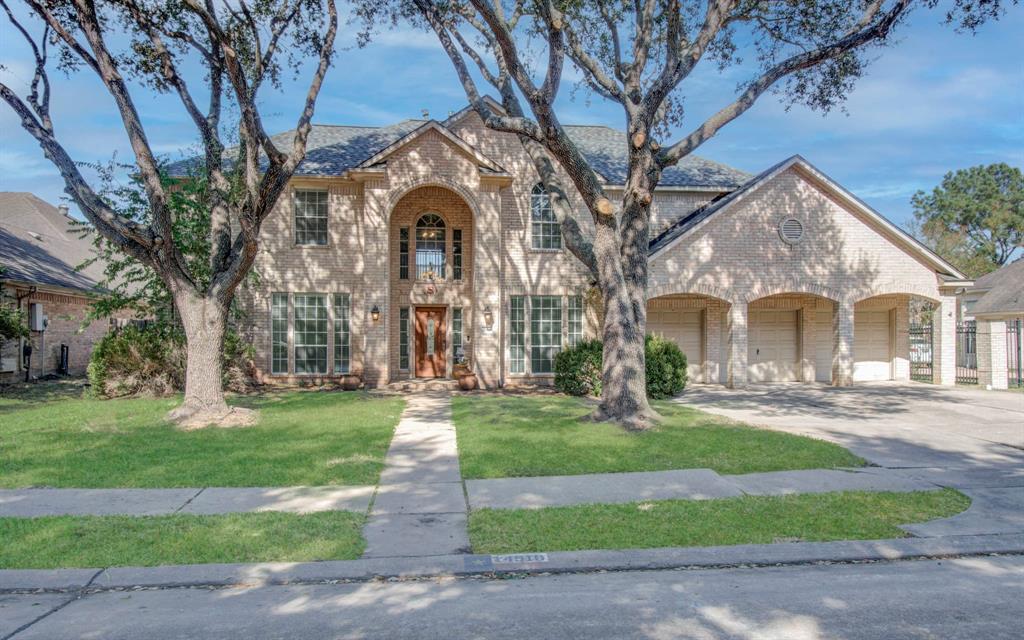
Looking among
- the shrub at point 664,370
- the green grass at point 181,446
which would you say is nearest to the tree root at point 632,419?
the green grass at point 181,446

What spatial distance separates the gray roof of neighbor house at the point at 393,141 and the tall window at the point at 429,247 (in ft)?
8.83

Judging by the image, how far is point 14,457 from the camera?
9.13m

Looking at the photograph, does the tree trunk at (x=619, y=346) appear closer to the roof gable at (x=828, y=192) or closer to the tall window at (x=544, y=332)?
the roof gable at (x=828, y=192)

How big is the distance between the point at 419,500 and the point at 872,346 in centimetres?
1972

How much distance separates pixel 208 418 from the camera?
12250 millimetres

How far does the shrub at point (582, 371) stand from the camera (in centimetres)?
1761

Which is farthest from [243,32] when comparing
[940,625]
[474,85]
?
[940,625]

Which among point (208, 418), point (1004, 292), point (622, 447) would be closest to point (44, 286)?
point (208, 418)

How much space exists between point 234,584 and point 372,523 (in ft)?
5.16

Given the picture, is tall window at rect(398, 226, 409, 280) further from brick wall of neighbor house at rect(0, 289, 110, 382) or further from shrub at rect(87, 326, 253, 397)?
brick wall of neighbor house at rect(0, 289, 110, 382)

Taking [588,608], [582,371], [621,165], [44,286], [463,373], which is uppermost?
[621,165]

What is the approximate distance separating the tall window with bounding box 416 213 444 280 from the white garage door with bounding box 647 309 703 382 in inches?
275

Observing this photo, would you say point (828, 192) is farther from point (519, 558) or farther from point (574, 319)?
point (519, 558)

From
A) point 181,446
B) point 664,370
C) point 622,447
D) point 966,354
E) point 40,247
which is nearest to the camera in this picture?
point 622,447
